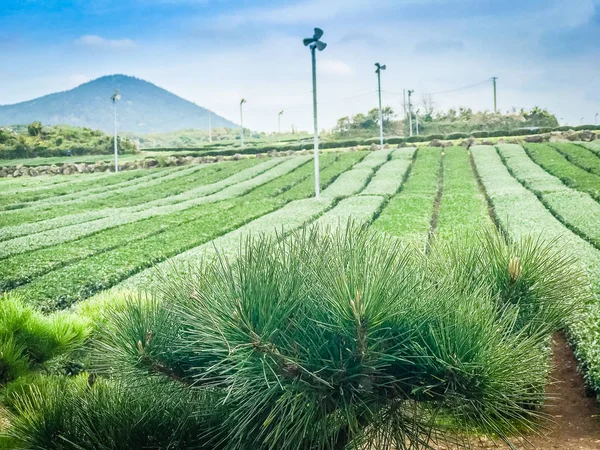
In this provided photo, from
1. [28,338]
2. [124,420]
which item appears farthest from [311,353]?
[28,338]

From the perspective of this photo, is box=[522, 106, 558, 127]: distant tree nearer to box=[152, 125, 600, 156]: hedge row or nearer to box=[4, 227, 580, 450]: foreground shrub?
box=[152, 125, 600, 156]: hedge row

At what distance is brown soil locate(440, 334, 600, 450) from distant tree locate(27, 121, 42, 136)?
47.7 feet

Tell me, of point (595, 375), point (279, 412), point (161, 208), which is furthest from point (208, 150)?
point (279, 412)

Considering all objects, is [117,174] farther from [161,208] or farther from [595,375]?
[595,375]

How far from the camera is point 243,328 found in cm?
243

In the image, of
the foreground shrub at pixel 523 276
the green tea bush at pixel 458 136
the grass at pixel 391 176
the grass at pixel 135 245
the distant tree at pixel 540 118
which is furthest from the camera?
the distant tree at pixel 540 118

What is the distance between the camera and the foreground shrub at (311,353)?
2.44m

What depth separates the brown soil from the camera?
16.9ft

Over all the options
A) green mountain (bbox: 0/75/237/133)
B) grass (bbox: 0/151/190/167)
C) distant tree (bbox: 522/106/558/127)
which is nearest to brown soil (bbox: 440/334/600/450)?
green mountain (bbox: 0/75/237/133)

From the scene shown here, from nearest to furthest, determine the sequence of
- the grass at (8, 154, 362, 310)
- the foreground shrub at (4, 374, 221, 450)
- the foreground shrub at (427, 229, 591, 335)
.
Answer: the foreground shrub at (4, 374, 221, 450) < the foreground shrub at (427, 229, 591, 335) < the grass at (8, 154, 362, 310)

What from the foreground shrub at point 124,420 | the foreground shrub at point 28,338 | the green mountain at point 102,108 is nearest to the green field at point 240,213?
the foreground shrub at point 28,338

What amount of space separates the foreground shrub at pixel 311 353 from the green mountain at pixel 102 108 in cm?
1298

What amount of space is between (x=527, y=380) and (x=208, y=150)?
33.8 m

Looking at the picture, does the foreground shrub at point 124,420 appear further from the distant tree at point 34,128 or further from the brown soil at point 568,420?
the distant tree at point 34,128
